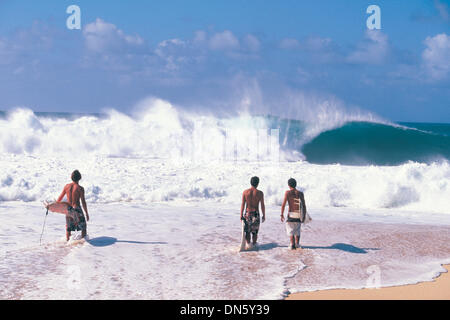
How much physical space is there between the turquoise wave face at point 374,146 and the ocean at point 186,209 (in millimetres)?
372

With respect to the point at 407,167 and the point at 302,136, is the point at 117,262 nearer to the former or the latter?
the point at 407,167

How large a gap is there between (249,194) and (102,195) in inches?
234

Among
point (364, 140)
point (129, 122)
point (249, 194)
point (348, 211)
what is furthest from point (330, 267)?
point (364, 140)

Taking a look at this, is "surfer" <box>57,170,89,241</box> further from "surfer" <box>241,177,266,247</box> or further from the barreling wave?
the barreling wave

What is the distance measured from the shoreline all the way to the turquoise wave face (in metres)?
19.5

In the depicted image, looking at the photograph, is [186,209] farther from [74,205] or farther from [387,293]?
[387,293]

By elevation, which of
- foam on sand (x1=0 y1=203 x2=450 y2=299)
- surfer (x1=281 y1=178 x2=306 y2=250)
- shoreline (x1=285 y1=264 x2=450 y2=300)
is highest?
surfer (x1=281 y1=178 x2=306 y2=250)

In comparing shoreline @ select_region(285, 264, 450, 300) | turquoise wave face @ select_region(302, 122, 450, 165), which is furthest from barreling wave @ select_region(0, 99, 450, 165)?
shoreline @ select_region(285, 264, 450, 300)

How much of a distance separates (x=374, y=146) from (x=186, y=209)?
72.6ft

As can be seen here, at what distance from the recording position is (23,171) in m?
13.7

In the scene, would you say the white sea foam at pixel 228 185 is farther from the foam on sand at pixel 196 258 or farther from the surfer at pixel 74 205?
the surfer at pixel 74 205

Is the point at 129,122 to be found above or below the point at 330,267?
above

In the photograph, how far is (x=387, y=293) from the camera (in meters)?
4.93

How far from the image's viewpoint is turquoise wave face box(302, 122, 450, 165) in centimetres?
2661
